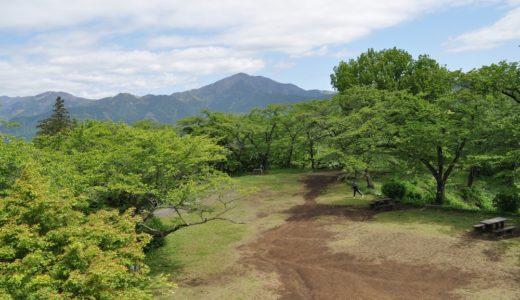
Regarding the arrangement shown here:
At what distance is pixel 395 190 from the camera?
26125mm

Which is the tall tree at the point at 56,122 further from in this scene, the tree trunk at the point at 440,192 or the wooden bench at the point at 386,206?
the tree trunk at the point at 440,192

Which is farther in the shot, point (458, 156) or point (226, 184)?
point (458, 156)

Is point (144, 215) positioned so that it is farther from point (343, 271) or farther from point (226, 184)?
point (343, 271)

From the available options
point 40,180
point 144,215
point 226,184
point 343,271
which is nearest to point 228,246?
point 226,184

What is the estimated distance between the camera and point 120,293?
26.8 feet

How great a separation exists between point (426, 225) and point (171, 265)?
1323 centimetres

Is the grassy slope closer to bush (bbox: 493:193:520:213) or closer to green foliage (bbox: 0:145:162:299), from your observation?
green foliage (bbox: 0:145:162:299)

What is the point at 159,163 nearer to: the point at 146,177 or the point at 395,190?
the point at 146,177

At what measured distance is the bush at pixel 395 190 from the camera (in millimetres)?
26031

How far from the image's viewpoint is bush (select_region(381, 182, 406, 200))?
26031 mm

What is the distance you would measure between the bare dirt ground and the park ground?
4 cm

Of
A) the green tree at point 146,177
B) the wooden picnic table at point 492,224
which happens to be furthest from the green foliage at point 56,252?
the wooden picnic table at point 492,224

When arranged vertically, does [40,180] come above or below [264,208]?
above

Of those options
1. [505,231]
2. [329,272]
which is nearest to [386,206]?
→ [505,231]
